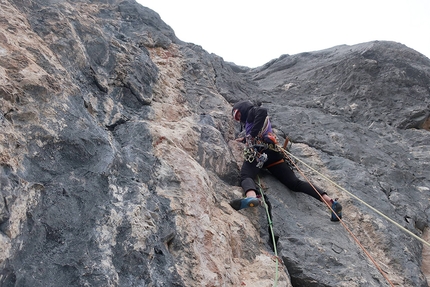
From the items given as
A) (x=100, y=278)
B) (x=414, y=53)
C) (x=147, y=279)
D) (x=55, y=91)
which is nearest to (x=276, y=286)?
(x=147, y=279)

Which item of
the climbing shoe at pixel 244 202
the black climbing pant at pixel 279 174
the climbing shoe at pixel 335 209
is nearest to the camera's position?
the climbing shoe at pixel 244 202

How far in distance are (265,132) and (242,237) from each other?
1932 mm

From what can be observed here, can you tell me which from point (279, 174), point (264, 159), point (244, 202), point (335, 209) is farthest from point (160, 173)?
point (335, 209)

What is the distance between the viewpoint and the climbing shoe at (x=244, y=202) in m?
4.27

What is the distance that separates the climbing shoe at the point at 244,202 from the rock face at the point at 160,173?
0.47 feet

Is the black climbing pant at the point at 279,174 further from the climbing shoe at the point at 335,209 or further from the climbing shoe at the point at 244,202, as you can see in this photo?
the climbing shoe at the point at 244,202

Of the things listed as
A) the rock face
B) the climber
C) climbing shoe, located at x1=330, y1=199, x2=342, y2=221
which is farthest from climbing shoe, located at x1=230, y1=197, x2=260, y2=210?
climbing shoe, located at x1=330, y1=199, x2=342, y2=221

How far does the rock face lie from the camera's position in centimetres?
273

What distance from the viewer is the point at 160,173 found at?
12.5 feet

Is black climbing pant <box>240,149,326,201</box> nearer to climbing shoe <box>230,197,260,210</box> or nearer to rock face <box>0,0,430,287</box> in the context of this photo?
rock face <box>0,0,430,287</box>

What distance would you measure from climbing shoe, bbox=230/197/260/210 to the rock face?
142 millimetres

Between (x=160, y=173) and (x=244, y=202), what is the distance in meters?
1.12

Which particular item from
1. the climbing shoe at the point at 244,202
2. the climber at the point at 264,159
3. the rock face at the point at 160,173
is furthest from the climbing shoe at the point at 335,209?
the climbing shoe at the point at 244,202

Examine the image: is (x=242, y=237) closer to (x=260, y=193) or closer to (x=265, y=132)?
(x=260, y=193)
